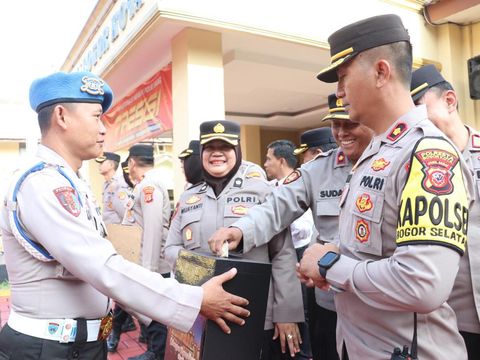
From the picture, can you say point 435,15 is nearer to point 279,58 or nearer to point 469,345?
point 279,58

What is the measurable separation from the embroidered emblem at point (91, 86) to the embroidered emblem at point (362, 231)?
45.1 inches

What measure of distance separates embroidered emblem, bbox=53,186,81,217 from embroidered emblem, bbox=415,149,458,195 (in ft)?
3.71

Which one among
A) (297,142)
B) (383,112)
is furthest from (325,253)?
(297,142)

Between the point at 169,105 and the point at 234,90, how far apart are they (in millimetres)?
3039

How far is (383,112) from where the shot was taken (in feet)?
4.21

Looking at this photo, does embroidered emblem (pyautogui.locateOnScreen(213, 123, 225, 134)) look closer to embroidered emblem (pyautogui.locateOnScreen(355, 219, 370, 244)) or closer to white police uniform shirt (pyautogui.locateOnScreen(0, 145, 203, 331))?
white police uniform shirt (pyautogui.locateOnScreen(0, 145, 203, 331))

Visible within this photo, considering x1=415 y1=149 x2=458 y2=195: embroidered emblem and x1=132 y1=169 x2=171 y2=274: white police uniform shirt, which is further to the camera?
x1=132 y1=169 x2=171 y2=274: white police uniform shirt

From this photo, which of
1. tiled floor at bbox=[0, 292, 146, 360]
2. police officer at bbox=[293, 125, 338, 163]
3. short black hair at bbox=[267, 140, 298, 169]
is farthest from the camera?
short black hair at bbox=[267, 140, 298, 169]

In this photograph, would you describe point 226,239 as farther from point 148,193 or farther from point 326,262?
point 148,193

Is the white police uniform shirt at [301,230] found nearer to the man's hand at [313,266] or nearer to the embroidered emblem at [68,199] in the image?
the man's hand at [313,266]

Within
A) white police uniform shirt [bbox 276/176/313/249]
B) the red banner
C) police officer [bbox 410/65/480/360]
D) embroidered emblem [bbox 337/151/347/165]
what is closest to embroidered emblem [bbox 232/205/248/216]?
embroidered emblem [bbox 337/151/347/165]

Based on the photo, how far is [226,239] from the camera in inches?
68.9

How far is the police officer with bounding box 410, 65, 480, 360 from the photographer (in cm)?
154

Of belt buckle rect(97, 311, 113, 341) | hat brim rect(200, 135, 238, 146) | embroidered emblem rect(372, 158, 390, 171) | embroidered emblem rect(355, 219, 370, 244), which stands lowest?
belt buckle rect(97, 311, 113, 341)
